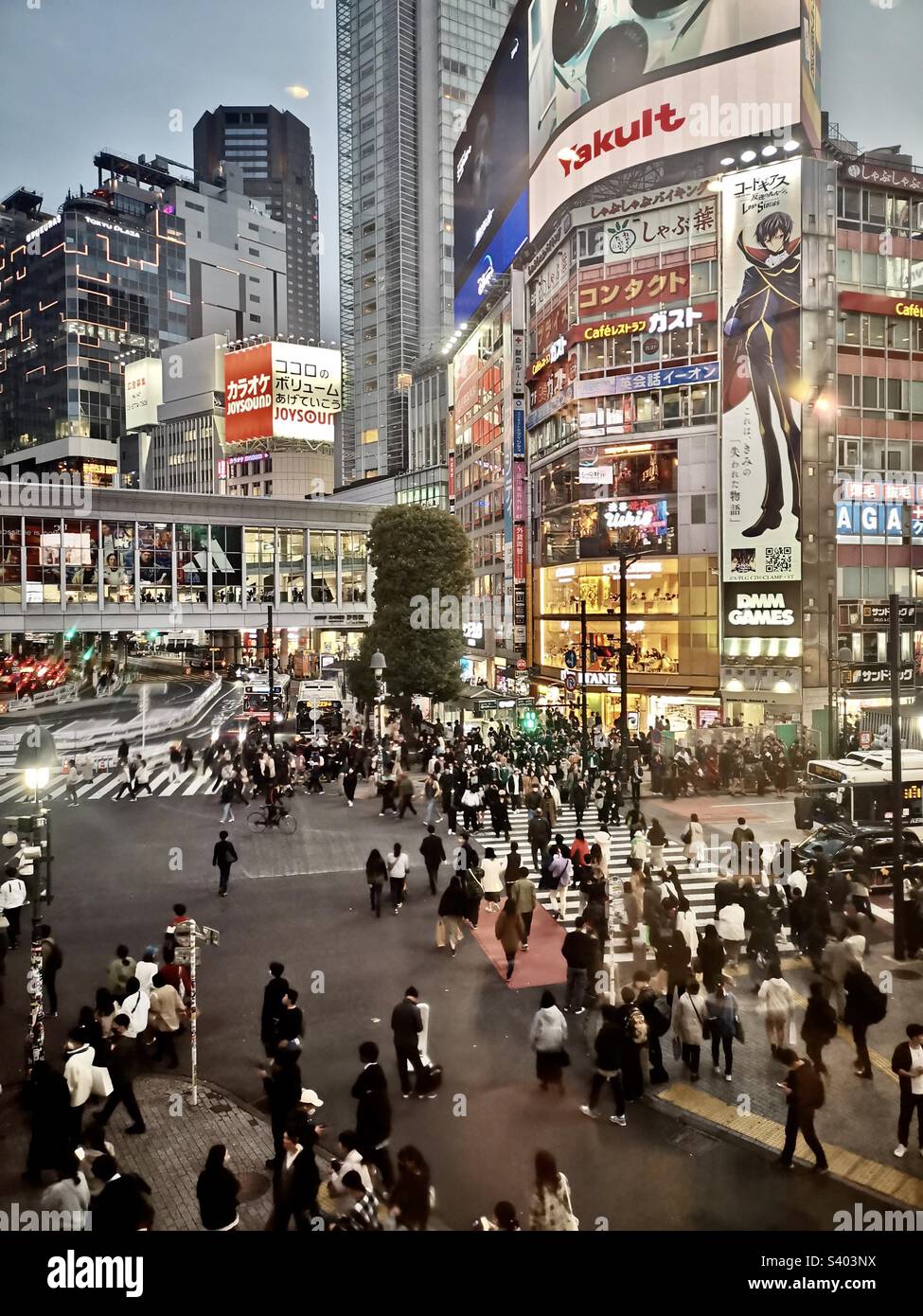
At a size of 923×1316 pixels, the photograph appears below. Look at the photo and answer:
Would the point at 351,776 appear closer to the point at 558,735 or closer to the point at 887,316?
the point at 558,735

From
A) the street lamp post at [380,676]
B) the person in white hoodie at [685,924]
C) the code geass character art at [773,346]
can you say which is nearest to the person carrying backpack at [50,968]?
the person in white hoodie at [685,924]

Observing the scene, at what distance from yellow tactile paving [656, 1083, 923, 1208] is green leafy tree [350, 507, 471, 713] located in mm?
26156

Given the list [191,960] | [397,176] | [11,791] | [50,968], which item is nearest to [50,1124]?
[191,960]

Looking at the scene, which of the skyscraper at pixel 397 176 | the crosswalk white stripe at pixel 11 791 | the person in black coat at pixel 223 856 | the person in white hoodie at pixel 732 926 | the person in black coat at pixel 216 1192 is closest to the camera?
the person in black coat at pixel 216 1192

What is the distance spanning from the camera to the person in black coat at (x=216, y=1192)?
646 centimetres

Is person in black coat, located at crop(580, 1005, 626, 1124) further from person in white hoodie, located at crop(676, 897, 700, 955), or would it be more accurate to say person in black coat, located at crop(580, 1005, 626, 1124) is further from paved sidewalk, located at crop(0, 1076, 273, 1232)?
paved sidewalk, located at crop(0, 1076, 273, 1232)

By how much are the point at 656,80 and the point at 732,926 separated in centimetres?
4336

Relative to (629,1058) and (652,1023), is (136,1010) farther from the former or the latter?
(652,1023)

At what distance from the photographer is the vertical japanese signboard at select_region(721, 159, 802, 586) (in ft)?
117

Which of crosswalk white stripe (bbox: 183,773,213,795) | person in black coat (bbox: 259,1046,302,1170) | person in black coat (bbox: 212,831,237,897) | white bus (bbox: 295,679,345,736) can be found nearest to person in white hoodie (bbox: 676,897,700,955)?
person in black coat (bbox: 259,1046,302,1170)

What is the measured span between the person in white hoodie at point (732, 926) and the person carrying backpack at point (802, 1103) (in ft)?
16.1

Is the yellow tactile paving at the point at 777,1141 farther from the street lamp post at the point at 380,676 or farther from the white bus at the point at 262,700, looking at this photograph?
the white bus at the point at 262,700

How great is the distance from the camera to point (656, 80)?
133 feet

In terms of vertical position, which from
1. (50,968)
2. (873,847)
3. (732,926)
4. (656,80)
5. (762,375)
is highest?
(656,80)
